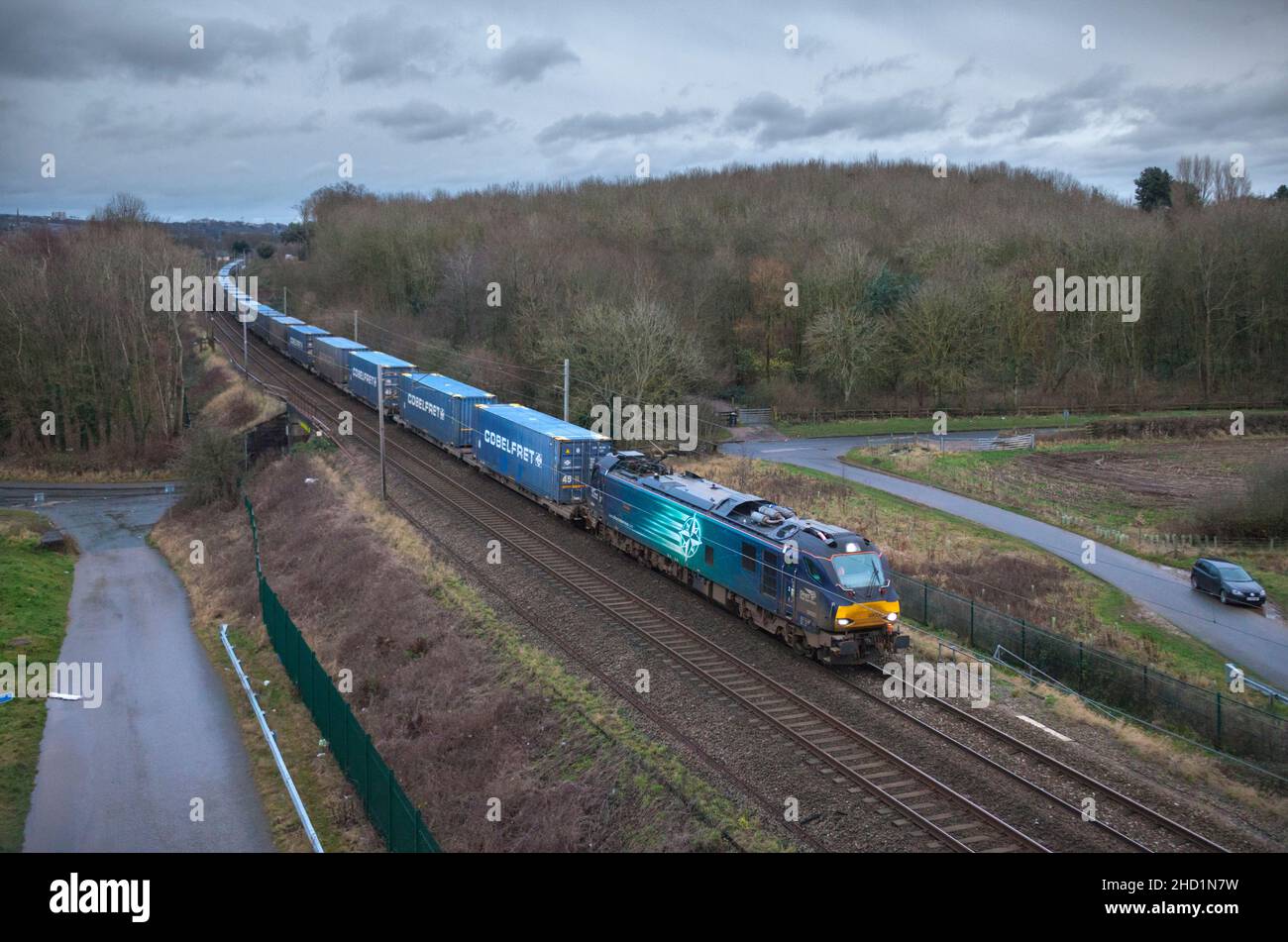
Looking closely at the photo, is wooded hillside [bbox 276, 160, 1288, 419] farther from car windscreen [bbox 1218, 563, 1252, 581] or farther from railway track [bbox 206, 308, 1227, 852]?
railway track [bbox 206, 308, 1227, 852]

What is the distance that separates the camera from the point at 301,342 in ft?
247

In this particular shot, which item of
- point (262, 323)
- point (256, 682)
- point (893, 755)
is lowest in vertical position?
point (256, 682)

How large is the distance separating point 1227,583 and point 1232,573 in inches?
34.0

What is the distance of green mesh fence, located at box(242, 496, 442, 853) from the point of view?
51.3 feet

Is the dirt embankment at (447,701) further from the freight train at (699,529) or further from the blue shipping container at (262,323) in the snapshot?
the blue shipping container at (262,323)

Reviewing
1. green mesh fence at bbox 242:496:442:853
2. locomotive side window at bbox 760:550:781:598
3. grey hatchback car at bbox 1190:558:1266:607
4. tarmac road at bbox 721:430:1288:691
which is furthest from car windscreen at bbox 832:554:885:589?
grey hatchback car at bbox 1190:558:1266:607

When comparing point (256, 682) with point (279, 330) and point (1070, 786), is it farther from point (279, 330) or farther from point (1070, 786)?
point (279, 330)

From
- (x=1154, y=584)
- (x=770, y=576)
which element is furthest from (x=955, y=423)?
(x=770, y=576)

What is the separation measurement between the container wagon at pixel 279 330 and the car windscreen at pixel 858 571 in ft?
227

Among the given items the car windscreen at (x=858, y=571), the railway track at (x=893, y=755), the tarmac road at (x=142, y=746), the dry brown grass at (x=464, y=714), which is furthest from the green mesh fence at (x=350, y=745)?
the car windscreen at (x=858, y=571)

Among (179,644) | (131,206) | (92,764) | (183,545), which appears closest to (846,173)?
(131,206)

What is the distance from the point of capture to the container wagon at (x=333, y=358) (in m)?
62.6

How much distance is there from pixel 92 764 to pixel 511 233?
5981 cm
